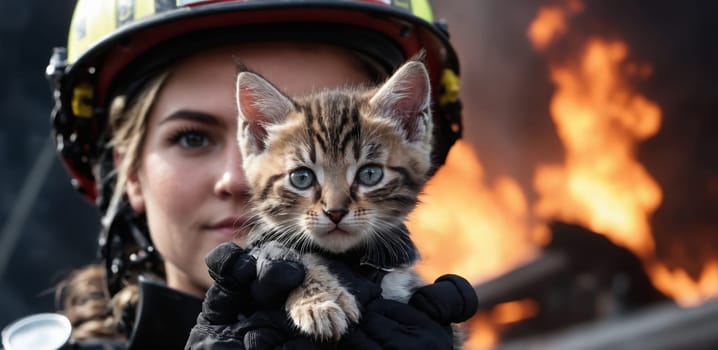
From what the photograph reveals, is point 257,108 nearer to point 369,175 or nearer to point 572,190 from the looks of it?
point 369,175

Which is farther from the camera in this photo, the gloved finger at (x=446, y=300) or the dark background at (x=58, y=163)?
the dark background at (x=58, y=163)

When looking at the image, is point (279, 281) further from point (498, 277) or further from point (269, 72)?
point (498, 277)

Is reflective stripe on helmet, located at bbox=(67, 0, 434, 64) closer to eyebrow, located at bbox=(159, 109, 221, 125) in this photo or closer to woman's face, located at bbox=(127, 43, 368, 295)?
woman's face, located at bbox=(127, 43, 368, 295)

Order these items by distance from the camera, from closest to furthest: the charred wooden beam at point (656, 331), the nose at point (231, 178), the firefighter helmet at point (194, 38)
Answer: the nose at point (231, 178)
the firefighter helmet at point (194, 38)
the charred wooden beam at point (656, 331)

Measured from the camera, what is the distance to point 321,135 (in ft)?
8.25

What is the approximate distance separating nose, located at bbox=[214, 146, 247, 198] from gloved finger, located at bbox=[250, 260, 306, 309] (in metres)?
1.04

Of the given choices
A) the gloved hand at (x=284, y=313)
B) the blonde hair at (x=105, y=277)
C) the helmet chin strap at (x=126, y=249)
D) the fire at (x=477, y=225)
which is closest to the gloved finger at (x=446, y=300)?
the gloved hand at (x=284, y=313)

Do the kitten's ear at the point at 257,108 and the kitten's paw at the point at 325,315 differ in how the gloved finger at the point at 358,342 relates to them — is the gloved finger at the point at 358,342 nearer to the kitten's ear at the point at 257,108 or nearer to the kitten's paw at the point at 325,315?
the kitten's paw at the point at 325,315

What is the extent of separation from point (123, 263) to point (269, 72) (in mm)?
1626

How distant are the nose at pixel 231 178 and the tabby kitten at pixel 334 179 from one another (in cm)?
76

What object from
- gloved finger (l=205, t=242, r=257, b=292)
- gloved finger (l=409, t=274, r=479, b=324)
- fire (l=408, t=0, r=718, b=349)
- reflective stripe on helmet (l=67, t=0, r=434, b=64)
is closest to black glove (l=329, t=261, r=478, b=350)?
gloved finger (l=409, t=274, r=479, b=324)

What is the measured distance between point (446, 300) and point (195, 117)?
5.55 feet

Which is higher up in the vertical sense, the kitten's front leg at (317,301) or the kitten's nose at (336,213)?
the kitten's nose at (336,213)

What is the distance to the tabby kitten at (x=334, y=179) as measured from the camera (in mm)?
2381
